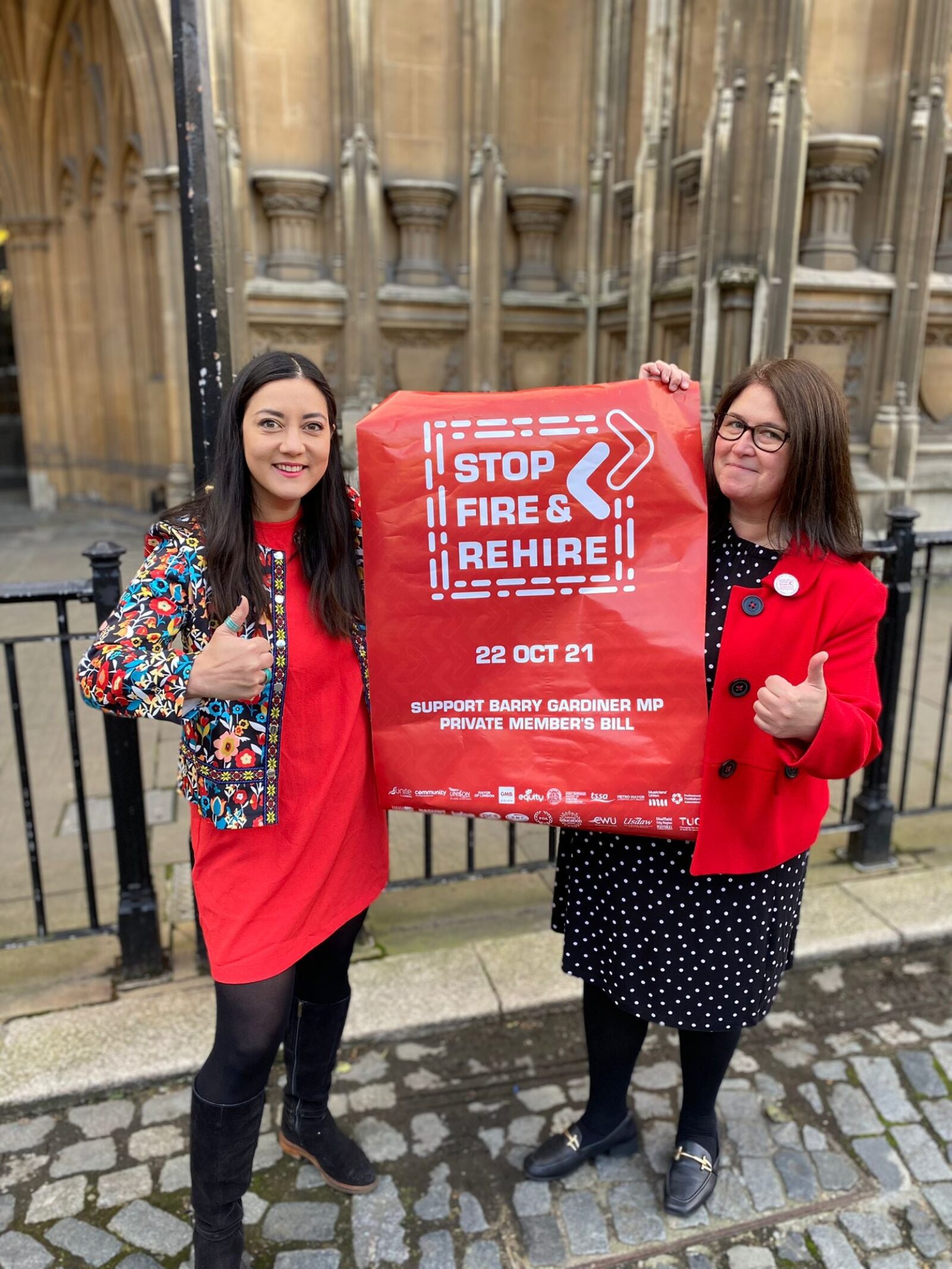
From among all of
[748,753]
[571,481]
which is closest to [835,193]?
[571,481]

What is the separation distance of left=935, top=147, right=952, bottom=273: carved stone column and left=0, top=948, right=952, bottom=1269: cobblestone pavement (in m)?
7.72

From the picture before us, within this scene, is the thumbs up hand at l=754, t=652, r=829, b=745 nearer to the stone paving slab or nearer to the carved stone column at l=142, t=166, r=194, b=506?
the stone paving slab

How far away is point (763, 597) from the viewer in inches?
74.7

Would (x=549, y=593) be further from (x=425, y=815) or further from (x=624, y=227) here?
(x=624, y=227)

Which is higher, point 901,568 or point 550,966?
point 901,568

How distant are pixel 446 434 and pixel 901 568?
96.5 inches

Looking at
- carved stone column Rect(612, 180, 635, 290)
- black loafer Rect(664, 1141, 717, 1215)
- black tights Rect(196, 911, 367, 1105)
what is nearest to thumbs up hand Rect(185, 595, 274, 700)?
black tights Rect(196, 911, 367, 1105)

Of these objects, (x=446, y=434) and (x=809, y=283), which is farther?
(x=809, y=283)

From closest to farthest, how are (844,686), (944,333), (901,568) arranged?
(844,686)
(901,568)
(944,333)

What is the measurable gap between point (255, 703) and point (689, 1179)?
1632 mm

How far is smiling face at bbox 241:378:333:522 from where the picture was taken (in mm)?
1800

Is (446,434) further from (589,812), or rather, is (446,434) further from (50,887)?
(50,887)

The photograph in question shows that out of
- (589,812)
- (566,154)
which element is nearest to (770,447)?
(589,812)

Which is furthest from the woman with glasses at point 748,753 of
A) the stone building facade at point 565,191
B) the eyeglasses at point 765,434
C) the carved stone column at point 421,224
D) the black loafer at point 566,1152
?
the carved stone column at point 421,224
